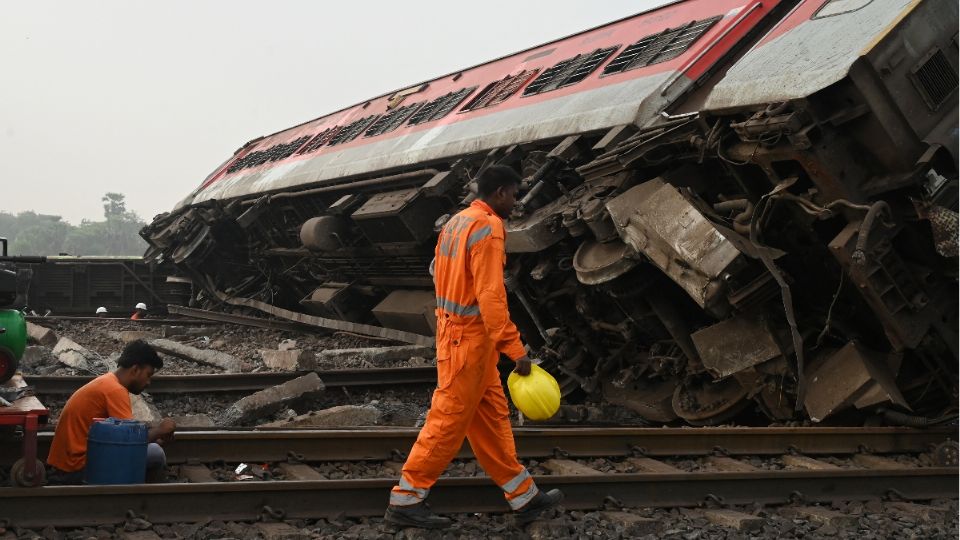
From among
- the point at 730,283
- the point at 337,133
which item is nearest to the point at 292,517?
the point at 730,283

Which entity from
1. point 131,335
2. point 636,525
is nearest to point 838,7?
point 636,525

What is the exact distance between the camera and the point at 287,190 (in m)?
15.2

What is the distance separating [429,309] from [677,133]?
4.96 metres

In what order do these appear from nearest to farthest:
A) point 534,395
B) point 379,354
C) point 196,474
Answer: point 534,395 → point 196,474 → point 379,354

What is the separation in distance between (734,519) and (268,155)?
51.4 feet

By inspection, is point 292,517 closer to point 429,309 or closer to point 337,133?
point 429,309

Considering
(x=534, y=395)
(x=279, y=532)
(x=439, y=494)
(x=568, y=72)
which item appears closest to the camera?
(x=279, y=532)

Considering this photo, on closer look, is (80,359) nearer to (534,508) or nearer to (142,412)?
(142,412)

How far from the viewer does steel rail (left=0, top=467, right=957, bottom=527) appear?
13.6 ft

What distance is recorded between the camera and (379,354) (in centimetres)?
1073

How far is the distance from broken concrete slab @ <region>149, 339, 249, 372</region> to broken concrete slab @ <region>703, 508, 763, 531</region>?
7.06 metres

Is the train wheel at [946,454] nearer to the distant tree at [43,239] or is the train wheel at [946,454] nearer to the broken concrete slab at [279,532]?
the broken concrete slab at [279,532]

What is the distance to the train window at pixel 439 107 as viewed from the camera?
12.4 meters

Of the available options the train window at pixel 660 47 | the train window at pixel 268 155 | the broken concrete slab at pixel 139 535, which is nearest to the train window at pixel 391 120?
the train window at pixel 268 155
